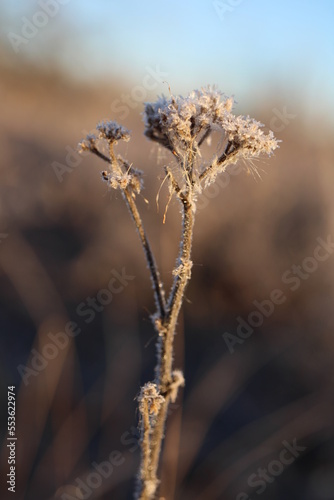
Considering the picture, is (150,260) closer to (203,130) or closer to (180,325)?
(203,130)

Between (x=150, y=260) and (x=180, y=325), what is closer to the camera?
(x=150, y=260)

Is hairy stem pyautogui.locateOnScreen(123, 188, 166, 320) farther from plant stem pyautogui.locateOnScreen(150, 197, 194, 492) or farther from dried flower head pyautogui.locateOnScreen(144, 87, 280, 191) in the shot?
dried flower head pyautogui.locateOnScreen(144, 87, 280, 191)

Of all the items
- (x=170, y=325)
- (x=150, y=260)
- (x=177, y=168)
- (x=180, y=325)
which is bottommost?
(x=170, y=325)

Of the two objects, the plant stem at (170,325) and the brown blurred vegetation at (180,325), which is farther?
the brown blurred vegetation at (180,325)

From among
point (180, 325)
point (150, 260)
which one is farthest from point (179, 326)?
point (150, 260)

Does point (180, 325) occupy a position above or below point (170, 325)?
above

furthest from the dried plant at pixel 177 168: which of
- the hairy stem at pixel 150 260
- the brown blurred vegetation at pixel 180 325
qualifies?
the brown blurred vegetation at pixel 180 325

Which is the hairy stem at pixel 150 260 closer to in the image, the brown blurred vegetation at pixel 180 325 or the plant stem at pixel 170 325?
the plant stem at pixel 170 325
